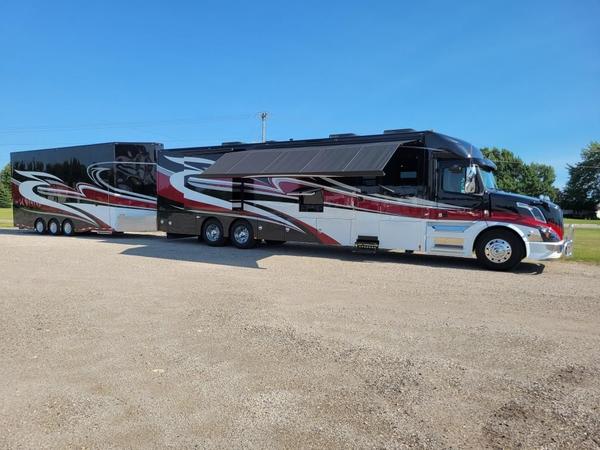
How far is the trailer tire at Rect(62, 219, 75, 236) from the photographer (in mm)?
19312

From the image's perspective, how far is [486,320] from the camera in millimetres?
5789

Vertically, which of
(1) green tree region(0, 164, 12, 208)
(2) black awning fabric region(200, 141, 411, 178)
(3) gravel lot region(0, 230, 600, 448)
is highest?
(1) green tree region(0, 164, 12, 208)

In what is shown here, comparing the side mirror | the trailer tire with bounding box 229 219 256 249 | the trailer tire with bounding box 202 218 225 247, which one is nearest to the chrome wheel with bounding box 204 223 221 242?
the trailer tire with bounding box 202 218 225 247

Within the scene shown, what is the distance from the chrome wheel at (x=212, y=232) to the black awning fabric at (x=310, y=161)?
2415 mm

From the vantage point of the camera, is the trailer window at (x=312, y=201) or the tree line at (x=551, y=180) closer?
the trailer window at (x=312, y=201)

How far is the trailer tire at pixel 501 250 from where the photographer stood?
10.2 metres

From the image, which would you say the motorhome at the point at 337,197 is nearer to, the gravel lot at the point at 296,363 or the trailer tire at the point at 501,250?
the trailer tire at the point at 501,250

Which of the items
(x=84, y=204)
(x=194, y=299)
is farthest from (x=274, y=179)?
(x=84, y=204)

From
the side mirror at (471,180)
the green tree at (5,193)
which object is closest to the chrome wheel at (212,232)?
the side mirror at (471,180)

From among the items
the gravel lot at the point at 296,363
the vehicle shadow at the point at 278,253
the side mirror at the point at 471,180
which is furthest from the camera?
the vehicle shadow at the point at 278,253

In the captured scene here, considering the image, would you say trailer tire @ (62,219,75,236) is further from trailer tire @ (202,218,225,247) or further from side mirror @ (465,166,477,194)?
side mirror @ (465,166,477,194)

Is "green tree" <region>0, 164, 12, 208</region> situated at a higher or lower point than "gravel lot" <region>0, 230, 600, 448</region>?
higher

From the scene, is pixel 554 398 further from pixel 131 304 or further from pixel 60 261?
pixel 60 261

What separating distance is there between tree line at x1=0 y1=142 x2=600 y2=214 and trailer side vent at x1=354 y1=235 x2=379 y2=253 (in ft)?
230
